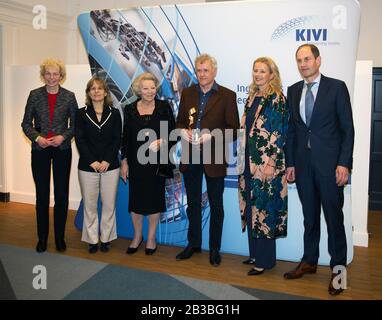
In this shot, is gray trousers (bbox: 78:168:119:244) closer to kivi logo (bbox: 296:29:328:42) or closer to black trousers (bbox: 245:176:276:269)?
black trousers (bbox: 245:176:276:269)

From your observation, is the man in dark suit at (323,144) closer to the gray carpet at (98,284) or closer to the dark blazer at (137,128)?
the gray carpet at (98,284)

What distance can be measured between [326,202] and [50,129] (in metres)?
2.24

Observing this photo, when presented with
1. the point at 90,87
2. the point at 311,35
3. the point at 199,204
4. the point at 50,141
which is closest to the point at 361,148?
the point at 311,35

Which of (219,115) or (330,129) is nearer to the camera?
(330,129)

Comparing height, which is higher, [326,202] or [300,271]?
[326,202]

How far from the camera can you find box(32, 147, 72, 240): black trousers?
3494 mm

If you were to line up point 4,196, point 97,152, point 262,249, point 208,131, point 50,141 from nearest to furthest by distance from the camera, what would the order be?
point 262,249, point 208,131, point 50,141, point 97,152, point 4,196

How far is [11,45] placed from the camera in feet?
17.9

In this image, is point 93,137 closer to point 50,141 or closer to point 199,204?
point 50,141

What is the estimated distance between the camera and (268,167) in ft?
9.96

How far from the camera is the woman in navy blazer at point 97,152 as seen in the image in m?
3.51
